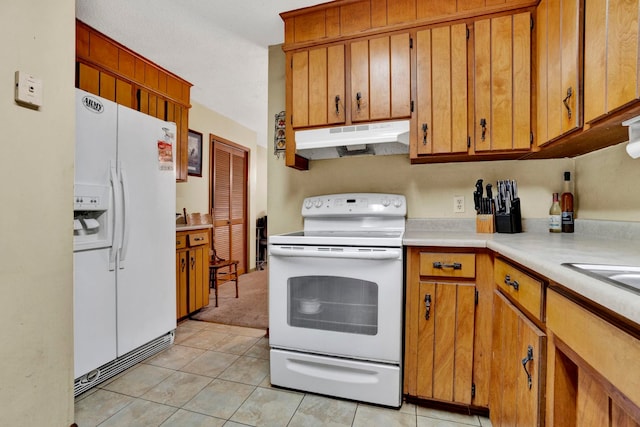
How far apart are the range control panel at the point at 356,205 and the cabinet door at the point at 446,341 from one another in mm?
661

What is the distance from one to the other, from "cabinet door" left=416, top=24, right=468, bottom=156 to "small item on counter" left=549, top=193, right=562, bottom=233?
Result: 2.12 feet

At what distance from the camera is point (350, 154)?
225 cm

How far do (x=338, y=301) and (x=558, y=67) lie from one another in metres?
1.54

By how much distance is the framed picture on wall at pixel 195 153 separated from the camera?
3.79 metres

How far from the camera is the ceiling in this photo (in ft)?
6.70

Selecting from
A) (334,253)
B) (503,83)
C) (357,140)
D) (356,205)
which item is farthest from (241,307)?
(503,83)

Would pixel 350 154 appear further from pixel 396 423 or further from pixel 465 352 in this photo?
pixel 396 423

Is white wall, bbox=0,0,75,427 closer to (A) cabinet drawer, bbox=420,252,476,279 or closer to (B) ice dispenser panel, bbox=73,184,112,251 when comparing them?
(B) ice dispenser panel, bbox=73,184,112,251

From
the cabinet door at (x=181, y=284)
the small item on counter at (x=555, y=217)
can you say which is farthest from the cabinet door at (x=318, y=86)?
the cabinet door at (x=181, y=284)

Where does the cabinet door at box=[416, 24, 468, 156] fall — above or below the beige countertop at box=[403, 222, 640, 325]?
above

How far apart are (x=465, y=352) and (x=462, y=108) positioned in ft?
4.37

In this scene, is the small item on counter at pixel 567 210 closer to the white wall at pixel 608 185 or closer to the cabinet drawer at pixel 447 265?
the white wall at pixel 608 185

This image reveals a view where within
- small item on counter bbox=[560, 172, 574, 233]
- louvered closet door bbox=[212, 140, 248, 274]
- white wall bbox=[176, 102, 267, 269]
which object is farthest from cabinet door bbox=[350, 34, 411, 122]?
louvered closet door bbox=[212, 140, 248, 274]

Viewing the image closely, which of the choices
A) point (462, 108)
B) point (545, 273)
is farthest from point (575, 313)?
point (462, 108)
